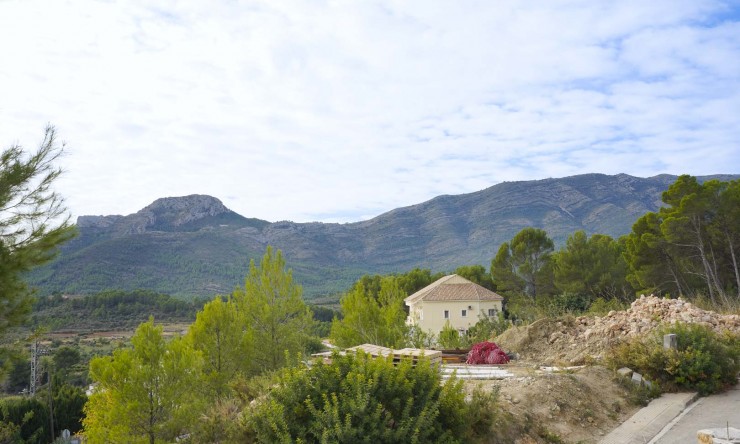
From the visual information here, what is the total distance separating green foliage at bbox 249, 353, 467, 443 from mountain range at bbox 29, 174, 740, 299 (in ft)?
255

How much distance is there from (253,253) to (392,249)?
3374 centimetres

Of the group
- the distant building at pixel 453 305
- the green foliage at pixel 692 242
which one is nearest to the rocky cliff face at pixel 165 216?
the distant building at pixel 453 305

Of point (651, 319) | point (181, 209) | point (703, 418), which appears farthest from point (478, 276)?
point (181, 209)

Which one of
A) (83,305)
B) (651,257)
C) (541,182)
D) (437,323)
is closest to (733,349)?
(651,257)

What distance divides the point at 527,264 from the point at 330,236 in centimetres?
9608

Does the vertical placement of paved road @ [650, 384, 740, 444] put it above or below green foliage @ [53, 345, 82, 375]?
above

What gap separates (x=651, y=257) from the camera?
2628cm

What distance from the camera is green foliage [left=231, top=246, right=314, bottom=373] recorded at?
51.5 feet

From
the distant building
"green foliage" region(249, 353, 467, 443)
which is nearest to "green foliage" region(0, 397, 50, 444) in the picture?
"green foliage" region(249, 353, 467, 443)

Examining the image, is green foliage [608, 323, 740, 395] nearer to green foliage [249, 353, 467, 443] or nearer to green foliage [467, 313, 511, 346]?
green foliage [249, 353, 467, 443]

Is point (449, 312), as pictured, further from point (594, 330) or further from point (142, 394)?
point (142, 394)

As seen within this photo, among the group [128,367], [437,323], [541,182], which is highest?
[541,182]

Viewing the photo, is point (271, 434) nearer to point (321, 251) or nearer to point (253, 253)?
point (253, 253)

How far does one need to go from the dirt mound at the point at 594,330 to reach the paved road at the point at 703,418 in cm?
242
